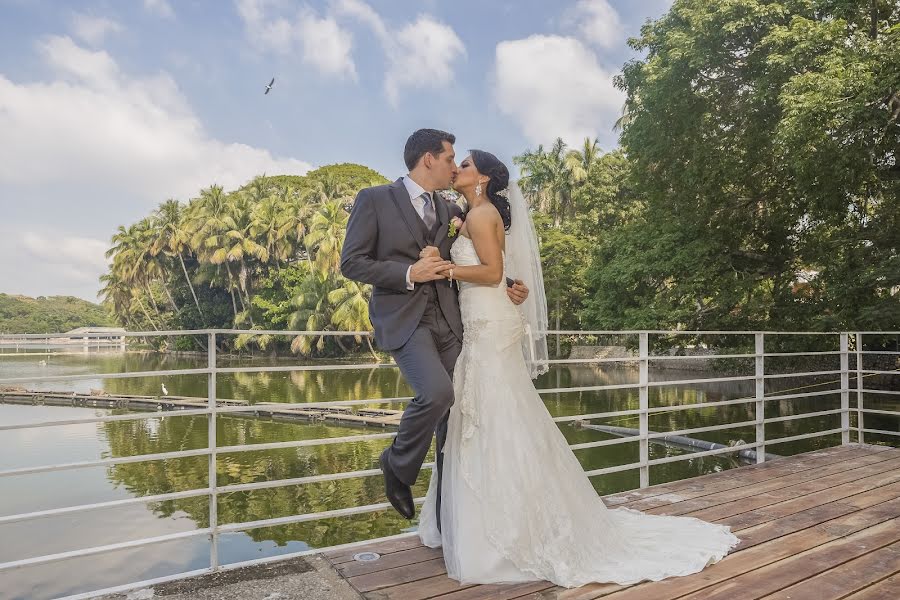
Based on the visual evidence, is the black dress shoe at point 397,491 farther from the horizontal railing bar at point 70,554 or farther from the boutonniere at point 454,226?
the boutonniere at point 454,226

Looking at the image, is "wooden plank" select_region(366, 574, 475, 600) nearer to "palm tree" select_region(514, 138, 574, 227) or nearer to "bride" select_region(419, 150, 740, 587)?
"bride" select_region(419, 150, 740, 587)

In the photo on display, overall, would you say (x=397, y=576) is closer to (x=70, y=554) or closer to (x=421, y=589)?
(x=421, y=589)

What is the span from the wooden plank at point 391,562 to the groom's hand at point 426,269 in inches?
41.1

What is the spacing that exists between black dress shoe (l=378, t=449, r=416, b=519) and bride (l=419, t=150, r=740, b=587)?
0.14m

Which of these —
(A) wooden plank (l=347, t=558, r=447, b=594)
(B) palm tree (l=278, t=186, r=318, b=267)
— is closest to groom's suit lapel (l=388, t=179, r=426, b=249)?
(A) wooden plank (l=347, t=558, r=447, b=594)

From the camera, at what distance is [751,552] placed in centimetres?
254

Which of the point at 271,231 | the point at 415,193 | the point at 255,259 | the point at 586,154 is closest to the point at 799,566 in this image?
the point at 415,193

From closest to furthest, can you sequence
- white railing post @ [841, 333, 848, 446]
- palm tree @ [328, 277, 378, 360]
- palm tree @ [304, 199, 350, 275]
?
white railing post @ [841, 333, 848, 446] < palm tree @ [328, 277, 378, 360] < palm tree @ [304, 199, 350, 275]

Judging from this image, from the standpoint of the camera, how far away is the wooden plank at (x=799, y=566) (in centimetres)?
214

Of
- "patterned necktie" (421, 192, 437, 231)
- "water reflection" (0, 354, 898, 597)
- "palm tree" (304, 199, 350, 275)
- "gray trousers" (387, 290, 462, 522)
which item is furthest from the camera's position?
"palm tree" (304, 199, 350, 275)

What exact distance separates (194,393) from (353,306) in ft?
23.1

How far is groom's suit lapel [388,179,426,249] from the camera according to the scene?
239 centimetres

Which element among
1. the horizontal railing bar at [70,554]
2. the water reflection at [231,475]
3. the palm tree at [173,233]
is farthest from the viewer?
the palm tree at [173,233]

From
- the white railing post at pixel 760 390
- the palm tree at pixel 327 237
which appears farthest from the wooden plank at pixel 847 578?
the palm tree at pixel 327 237
